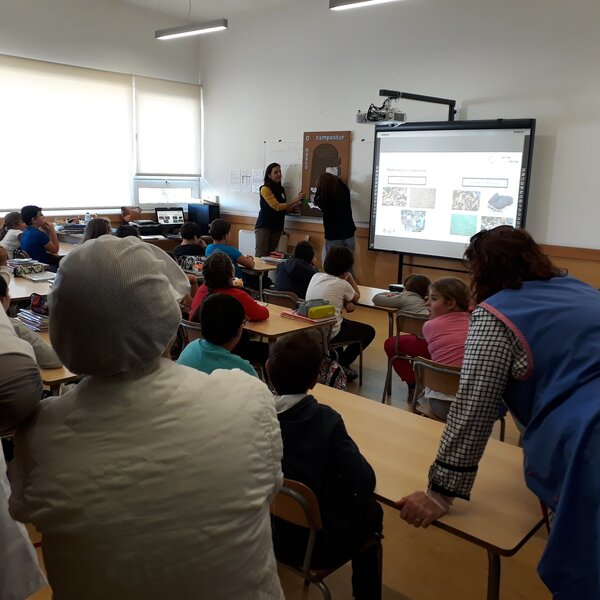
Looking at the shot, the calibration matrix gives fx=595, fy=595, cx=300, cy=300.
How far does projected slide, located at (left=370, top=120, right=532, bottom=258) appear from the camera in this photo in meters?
5.79

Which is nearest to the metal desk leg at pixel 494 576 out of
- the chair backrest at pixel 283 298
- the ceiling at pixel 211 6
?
the chair backrest at pixel 283 298

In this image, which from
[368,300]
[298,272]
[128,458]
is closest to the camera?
[128,458]

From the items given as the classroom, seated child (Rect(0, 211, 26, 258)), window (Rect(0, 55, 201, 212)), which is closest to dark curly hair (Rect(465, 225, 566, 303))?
the classroom

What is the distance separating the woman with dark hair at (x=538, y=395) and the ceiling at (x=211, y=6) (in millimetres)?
7152

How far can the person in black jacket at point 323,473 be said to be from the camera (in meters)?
1.73

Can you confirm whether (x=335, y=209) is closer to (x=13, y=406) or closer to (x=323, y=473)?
(x=323, y=473)

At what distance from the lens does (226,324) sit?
257 cm

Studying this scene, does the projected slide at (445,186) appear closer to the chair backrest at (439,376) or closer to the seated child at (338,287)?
the seated child at (338,287)

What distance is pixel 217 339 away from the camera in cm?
260

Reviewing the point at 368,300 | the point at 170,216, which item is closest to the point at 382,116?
the point at 368,300

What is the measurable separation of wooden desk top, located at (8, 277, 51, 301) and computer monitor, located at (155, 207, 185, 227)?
3.95m

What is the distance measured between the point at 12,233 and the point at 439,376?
435 centimetres

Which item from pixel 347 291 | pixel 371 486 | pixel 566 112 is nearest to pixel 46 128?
pixel 347 291

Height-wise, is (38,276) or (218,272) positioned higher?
(218,272)
